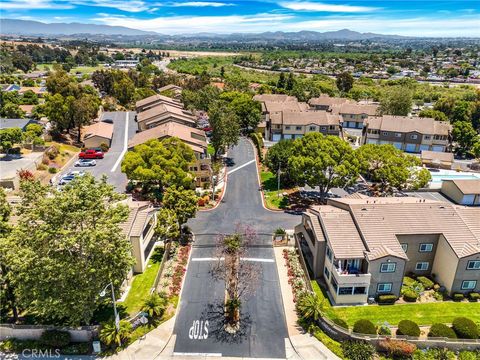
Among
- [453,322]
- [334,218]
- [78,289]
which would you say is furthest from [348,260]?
[78,289]

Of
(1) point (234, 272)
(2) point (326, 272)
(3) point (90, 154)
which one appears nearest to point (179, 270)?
(1) point (234, 272)

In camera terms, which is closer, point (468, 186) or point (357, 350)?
point (357, 350)

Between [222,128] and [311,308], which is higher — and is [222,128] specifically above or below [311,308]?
above

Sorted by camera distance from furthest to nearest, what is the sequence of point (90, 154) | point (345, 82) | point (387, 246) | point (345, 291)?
1. point (345, 82)
2. point (90, 154)
3. point (387, 246)
4. point (345, 291)

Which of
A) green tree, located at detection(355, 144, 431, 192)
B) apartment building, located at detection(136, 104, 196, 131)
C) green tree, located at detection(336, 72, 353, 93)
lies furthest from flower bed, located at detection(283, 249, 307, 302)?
green tree, located at detection(336, 72, 353, 93)

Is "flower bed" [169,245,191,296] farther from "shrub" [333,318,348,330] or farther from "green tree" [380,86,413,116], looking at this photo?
"green tree" [380,86,413,116]

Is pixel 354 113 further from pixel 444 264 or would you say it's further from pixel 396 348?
pixel 396 348
